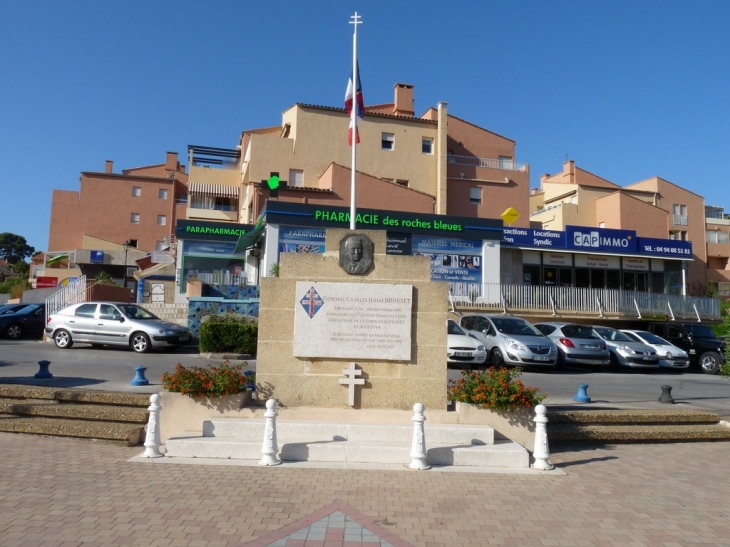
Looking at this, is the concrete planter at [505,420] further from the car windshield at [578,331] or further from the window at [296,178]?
the window at [296,178]

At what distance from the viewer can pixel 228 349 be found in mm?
17484

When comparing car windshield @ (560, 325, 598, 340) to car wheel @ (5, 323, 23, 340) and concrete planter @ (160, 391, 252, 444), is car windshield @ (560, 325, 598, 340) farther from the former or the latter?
car wheel @ (5, 323, 23, 340)

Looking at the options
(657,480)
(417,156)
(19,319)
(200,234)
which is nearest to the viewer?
(657,480)

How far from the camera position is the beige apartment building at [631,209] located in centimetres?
4062

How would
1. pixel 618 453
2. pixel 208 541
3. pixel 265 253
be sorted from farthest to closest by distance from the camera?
pixel 265 253
pixel 618 453
pixel 208 541

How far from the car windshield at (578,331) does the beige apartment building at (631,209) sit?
854 inches

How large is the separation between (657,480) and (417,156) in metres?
33.2

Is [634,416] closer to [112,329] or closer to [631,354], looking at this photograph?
[631,354]

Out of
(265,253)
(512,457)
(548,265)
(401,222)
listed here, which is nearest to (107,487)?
(512,457)

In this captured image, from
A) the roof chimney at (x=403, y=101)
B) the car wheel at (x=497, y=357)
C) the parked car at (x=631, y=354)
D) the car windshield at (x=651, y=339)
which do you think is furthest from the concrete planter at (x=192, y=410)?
the roof chimney at (x=403, y=101)

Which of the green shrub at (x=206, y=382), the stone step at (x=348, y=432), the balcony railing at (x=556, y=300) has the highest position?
the balcony railing at (x=556, y=300)

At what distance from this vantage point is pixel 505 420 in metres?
8.12

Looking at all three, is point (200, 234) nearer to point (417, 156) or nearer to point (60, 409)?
point (417, 156)

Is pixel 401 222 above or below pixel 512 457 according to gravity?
above
